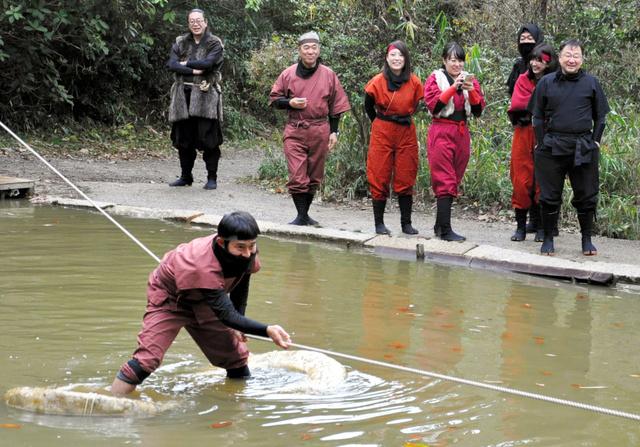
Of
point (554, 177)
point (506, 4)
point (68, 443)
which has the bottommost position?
point (68, 443)

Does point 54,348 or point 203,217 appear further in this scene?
point 203,217

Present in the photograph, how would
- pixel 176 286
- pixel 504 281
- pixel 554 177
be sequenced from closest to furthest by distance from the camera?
pixel 176 286, pixel 504 281, pixel 554 177

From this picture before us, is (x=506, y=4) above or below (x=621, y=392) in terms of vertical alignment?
above

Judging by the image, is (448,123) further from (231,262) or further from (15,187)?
(15,187)

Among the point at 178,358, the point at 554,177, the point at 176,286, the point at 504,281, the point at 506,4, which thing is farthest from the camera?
the point at 506,4

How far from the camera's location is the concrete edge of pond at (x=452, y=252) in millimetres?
8016

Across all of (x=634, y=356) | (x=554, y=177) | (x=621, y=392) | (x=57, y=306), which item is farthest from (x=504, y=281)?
(x=57, y=306)

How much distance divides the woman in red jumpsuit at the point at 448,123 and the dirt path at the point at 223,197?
50cm

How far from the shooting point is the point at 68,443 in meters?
4.44

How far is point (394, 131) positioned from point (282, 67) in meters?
5.75

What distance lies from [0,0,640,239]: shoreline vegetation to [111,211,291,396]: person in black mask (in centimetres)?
550

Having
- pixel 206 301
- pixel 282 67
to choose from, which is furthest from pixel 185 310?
pixel 282 67

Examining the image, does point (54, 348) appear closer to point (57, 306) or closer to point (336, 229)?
point (57, 306)

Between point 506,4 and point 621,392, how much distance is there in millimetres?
9993
